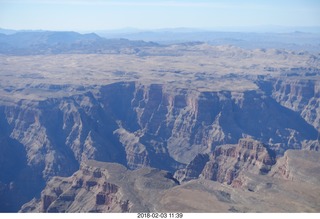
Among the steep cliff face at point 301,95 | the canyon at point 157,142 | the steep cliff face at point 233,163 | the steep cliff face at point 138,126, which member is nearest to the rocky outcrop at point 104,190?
the canyon at point 157,142

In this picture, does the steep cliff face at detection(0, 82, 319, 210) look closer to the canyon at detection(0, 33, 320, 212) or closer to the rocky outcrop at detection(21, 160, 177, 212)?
the canyon at detection(0, 33, 320, 212)

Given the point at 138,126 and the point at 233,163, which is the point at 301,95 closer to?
the point at 138,126

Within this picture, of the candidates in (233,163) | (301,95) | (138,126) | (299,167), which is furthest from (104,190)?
(301,95)

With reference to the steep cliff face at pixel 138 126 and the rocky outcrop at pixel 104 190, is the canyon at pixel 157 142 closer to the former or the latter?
the rocky outcrop at pixel 104 190

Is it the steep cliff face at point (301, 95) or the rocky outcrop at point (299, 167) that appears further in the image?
the steep cliff face at point (301, 95)

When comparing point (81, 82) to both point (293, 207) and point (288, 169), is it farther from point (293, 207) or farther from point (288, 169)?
point (293, 207)

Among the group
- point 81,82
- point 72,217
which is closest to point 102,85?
point 81,82
